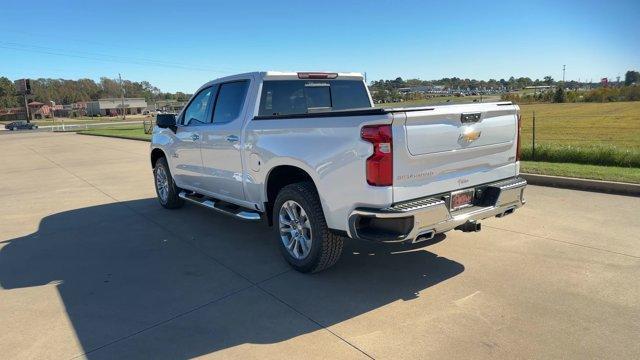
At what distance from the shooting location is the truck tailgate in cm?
357

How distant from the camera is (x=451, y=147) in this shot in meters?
3.88

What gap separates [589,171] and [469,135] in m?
5.66

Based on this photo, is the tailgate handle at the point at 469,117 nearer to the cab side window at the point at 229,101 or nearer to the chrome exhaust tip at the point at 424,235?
the chrome exhaust tip at the point at 424,235

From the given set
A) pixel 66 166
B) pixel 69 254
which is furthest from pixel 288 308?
pixel 66 166

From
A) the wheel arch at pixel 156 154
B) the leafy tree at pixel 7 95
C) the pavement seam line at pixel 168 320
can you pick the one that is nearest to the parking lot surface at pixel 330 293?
the pavement seam line at pixel 168 320

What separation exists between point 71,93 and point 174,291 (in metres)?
184

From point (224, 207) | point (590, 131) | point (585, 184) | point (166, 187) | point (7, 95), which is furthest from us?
point (7, 95)

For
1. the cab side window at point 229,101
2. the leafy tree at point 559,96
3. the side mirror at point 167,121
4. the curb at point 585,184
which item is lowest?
the curb at point 585,184

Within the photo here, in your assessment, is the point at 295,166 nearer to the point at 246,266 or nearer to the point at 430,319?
the point at 246,266

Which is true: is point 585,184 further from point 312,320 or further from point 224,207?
point 312,320

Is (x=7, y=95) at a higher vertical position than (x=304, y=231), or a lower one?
higher

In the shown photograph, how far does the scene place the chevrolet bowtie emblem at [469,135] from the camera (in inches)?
156

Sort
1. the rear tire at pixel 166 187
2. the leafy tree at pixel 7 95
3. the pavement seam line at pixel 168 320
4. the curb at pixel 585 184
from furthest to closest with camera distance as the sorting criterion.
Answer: the leafy tree at pixel 7 95, the rear tire at pixel 166 187, the curb at pixel 585 184, the pavement seam line at pixel 168 320

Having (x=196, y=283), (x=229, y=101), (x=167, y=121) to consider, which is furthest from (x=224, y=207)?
(x=167, y=121)
